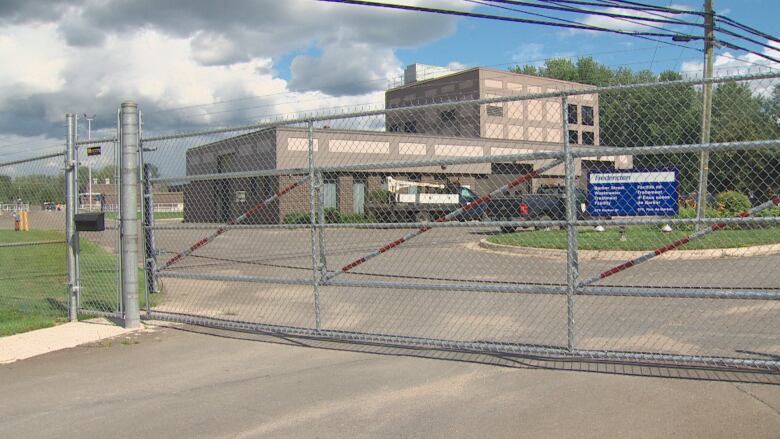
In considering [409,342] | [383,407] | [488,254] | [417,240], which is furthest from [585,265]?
[383,407]

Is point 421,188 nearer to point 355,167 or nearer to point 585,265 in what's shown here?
point 355,167

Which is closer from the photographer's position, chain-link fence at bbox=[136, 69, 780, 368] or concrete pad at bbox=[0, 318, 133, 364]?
chain-link fence at bbox=[136, 69, 780, 368]

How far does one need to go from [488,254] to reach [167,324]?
29.7 ft

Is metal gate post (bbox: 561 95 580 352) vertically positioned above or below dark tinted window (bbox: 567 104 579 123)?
below

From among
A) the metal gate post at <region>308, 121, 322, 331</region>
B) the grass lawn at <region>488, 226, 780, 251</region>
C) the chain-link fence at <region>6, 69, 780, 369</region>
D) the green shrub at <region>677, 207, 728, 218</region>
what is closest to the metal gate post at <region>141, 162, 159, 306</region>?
the chain-link fence at <region>6, 69, 780, 369</region>

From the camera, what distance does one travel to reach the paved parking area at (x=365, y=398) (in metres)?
4.45

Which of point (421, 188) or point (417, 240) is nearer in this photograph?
point (421, 188)

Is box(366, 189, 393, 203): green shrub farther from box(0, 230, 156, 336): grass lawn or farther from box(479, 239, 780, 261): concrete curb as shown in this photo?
box(479, 239, 780, 261): concrete curb

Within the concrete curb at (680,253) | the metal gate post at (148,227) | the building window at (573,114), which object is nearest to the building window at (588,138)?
the building window at (573,114)

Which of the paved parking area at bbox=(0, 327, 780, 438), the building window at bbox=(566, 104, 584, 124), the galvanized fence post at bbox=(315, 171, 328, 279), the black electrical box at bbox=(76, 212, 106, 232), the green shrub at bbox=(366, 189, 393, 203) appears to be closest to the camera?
the paved parking area at bbox=(0, 327, 780, 438)

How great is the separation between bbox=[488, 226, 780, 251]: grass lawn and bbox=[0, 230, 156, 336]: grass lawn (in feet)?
30.9

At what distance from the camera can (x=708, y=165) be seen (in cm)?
851

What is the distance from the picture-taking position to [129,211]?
8.20 meters

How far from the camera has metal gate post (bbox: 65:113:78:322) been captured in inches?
338
